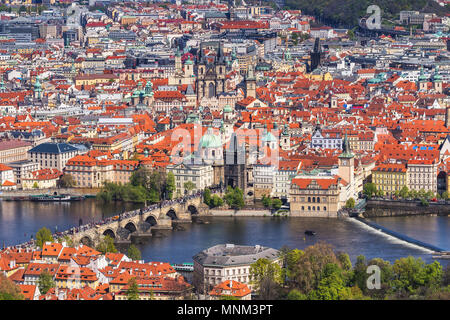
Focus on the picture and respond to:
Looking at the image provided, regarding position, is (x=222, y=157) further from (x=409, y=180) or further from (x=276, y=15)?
(x=276, y=15)

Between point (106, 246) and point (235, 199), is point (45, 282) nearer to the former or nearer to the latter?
point (106, 246)

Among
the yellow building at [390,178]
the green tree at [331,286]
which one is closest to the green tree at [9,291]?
the green tree at [331,286]

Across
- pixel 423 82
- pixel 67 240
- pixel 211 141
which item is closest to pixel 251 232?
pixel 67 240

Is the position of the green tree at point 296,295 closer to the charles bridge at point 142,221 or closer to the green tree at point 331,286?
the green tree at point 331,286

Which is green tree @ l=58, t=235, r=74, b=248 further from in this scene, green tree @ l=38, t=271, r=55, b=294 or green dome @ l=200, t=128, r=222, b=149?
green dome @ l=200, t=128, r=222, b=149

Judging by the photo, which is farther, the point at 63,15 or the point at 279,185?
the point at 63,15

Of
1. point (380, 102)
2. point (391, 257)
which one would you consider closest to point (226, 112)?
point (380, 102)

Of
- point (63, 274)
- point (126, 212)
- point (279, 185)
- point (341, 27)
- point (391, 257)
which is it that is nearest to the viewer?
point (63, 274)
